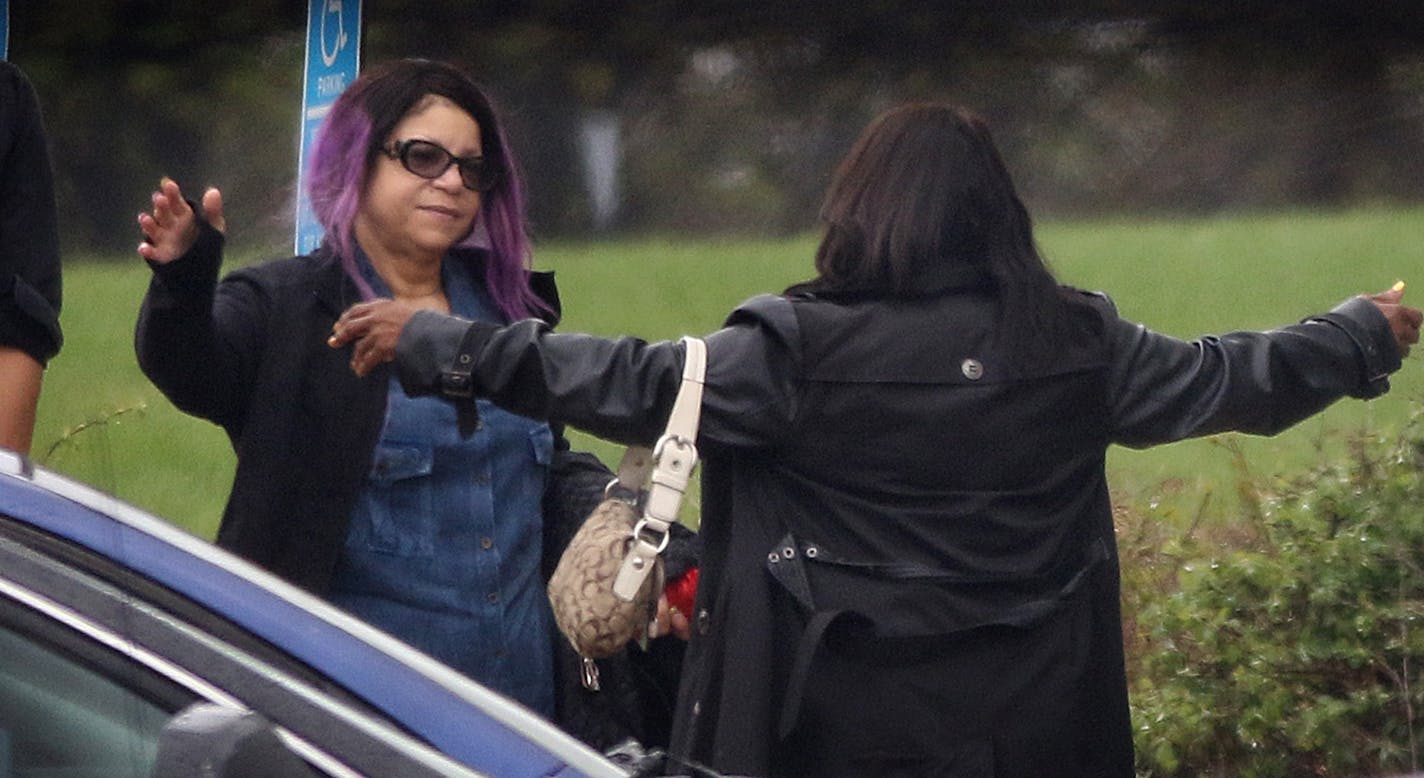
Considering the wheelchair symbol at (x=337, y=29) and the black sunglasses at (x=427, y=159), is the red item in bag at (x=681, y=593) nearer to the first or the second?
the black sunglasses at (x=427, y=159)

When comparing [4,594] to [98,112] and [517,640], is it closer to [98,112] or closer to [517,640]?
[517,640]

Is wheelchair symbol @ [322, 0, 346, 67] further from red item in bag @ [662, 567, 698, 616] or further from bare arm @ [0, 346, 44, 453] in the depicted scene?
red item in bag @ [662, 567, 698, 616]

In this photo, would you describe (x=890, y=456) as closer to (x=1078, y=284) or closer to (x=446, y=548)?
(x=446, y=548)

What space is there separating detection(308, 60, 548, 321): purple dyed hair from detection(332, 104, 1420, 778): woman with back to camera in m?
0.40

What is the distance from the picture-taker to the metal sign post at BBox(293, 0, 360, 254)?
15.3 feet

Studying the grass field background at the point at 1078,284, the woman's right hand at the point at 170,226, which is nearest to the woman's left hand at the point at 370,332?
the woman's right hand at the point at 170,226

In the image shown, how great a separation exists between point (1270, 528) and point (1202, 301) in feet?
5.86

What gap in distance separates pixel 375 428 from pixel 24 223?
2.54ft

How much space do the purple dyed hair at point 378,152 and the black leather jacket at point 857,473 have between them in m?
0.41

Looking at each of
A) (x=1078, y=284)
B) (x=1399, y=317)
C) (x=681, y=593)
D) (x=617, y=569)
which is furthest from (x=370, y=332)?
(x=1078, y=284)

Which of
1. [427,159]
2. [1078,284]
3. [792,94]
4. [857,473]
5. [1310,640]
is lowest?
[1310,640]

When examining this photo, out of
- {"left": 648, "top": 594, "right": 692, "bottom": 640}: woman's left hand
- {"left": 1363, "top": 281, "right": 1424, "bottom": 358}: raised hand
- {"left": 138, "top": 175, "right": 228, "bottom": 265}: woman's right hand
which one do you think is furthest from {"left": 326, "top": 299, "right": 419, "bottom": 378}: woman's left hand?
{"left": 1363, "top": 281, "right": 1424, "bottom": 358}: raised hand

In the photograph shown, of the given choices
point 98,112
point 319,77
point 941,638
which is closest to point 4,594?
point 941,638

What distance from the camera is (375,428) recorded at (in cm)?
345
